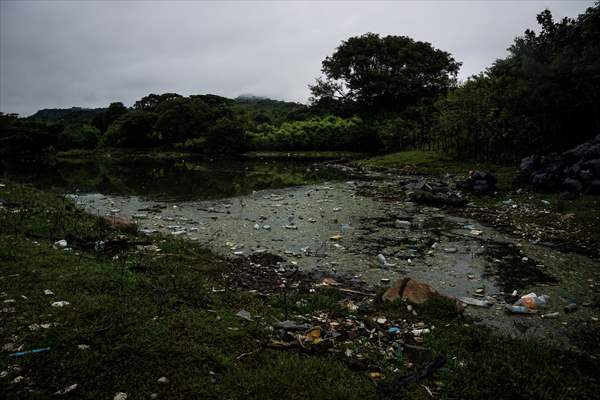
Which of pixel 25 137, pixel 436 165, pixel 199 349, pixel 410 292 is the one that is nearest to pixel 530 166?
pixel 436 165

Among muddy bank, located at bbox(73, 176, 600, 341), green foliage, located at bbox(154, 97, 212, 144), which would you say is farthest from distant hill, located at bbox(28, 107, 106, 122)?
muddy bank, located at bbox(73, 176, 600, 341)

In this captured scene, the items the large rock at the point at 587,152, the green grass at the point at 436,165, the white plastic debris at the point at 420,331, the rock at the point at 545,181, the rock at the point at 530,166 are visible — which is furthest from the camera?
the green grass at the point at 436,165

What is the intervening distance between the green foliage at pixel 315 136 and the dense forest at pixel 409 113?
133 millimetres

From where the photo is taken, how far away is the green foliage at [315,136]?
44562mm

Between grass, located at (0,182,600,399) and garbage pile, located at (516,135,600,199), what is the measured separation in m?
9.72

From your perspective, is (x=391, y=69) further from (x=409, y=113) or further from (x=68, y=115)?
(x=68, y=115)

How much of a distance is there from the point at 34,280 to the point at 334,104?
55.6 meters

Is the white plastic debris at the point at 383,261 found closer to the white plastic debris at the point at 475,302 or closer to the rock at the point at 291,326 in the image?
the white plastic debris at the point at 475,302

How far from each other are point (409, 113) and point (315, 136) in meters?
11.7

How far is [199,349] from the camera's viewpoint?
3.95m

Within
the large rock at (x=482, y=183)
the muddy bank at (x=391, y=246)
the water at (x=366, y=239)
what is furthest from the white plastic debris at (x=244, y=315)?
the large rock at (x=482, y=183)

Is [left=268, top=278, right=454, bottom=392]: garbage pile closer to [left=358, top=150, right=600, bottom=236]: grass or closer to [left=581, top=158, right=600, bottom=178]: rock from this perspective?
[left=358, top=150, right=600, bottom=236]: grass

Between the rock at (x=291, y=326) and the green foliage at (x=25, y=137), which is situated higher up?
the green foliage at (x=25, y=137)

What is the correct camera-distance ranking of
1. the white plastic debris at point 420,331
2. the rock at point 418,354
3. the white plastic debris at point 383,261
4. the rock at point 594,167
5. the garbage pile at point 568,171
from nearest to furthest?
the rock at point 418,354 → the white plastic debris at point 420,331 → the white plastic debris at point 383,261 → the rock at point 594,167 → the garbage pile at point 568,171
